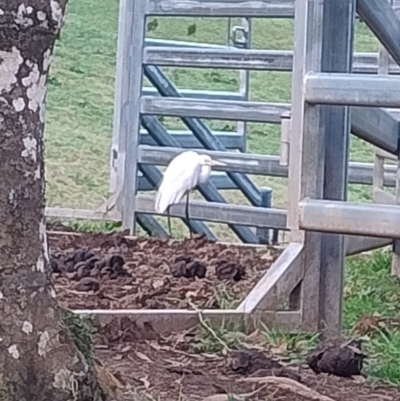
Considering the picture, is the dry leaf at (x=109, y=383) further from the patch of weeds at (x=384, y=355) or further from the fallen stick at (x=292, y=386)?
the patch of weeds at (x=384, y=355)

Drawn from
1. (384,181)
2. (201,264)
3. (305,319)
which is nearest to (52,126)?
(384,181)

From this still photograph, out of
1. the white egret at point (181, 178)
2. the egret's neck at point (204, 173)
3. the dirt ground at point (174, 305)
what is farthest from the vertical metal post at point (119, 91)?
the dirt ground at point (174, 305)

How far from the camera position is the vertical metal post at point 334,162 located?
3186 mm

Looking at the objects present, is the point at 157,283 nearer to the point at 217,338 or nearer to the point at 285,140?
the point at 285,140

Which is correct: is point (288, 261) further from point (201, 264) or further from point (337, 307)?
point (201, 264)

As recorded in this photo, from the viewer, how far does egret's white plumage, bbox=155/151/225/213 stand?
591 cm

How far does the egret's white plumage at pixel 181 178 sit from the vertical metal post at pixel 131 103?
0.23 metres

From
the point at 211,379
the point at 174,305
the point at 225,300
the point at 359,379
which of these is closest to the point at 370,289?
the point at 225,300

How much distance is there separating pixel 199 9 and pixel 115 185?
108cm

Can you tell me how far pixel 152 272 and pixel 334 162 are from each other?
125cm

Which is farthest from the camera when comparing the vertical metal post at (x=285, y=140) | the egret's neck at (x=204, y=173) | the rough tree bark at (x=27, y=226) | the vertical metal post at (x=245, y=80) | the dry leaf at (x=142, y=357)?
the vertical metal post at (x=245, y=80)

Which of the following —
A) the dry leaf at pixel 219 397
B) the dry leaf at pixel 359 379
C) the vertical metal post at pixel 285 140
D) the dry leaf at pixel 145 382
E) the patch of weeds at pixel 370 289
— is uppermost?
the vertical metal post at pixel 285 140

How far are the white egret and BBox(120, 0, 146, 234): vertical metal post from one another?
0.23 m

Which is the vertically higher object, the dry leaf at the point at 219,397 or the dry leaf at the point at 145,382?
the dry leaf at the point at 219,397
